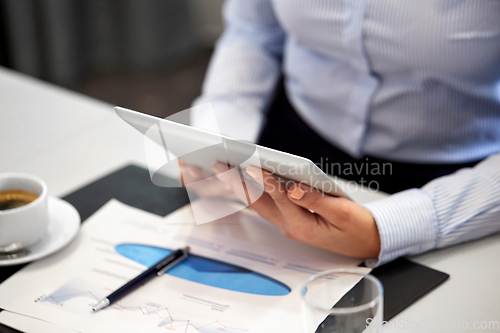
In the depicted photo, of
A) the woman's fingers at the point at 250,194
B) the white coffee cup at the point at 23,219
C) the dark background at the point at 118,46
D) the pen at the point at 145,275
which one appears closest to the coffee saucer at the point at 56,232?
the white coffee cup at the point at 23,219

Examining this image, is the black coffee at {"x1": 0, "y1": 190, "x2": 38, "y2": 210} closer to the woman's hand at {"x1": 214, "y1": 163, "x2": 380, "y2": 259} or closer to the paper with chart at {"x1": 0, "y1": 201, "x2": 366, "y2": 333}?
the paper with chart at {"x1": 0, "y1": 201, "x2": 366, "y2": 333}

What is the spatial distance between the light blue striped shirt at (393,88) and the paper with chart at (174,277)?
0.44ft

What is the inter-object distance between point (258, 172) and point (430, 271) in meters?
0.24

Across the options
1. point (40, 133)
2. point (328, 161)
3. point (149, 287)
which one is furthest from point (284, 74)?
point (149, 287)

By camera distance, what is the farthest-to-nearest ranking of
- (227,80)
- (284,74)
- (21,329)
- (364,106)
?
(284,74) < (227,80) < (364,106) < (21,329)

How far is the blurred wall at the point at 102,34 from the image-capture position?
2.27m

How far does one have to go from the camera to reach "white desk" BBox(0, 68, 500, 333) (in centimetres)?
52

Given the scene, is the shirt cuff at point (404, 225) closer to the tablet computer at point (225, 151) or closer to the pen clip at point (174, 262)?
the tablet computer at point (225, 151)

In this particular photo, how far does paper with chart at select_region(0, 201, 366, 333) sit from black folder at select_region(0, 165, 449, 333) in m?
0.02

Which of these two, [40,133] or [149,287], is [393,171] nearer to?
[149,287]

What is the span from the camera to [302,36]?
2.77ft

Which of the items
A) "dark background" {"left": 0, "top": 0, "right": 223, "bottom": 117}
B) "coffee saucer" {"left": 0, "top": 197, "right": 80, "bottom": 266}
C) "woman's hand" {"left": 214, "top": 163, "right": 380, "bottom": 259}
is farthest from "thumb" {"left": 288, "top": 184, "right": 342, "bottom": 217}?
"dark background" {"left": 0, "top": 0, "right": 223, "bottom": 117}

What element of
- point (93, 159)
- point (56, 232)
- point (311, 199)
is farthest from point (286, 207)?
point (93, 159)

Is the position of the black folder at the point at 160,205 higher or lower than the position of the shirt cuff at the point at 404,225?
lower
